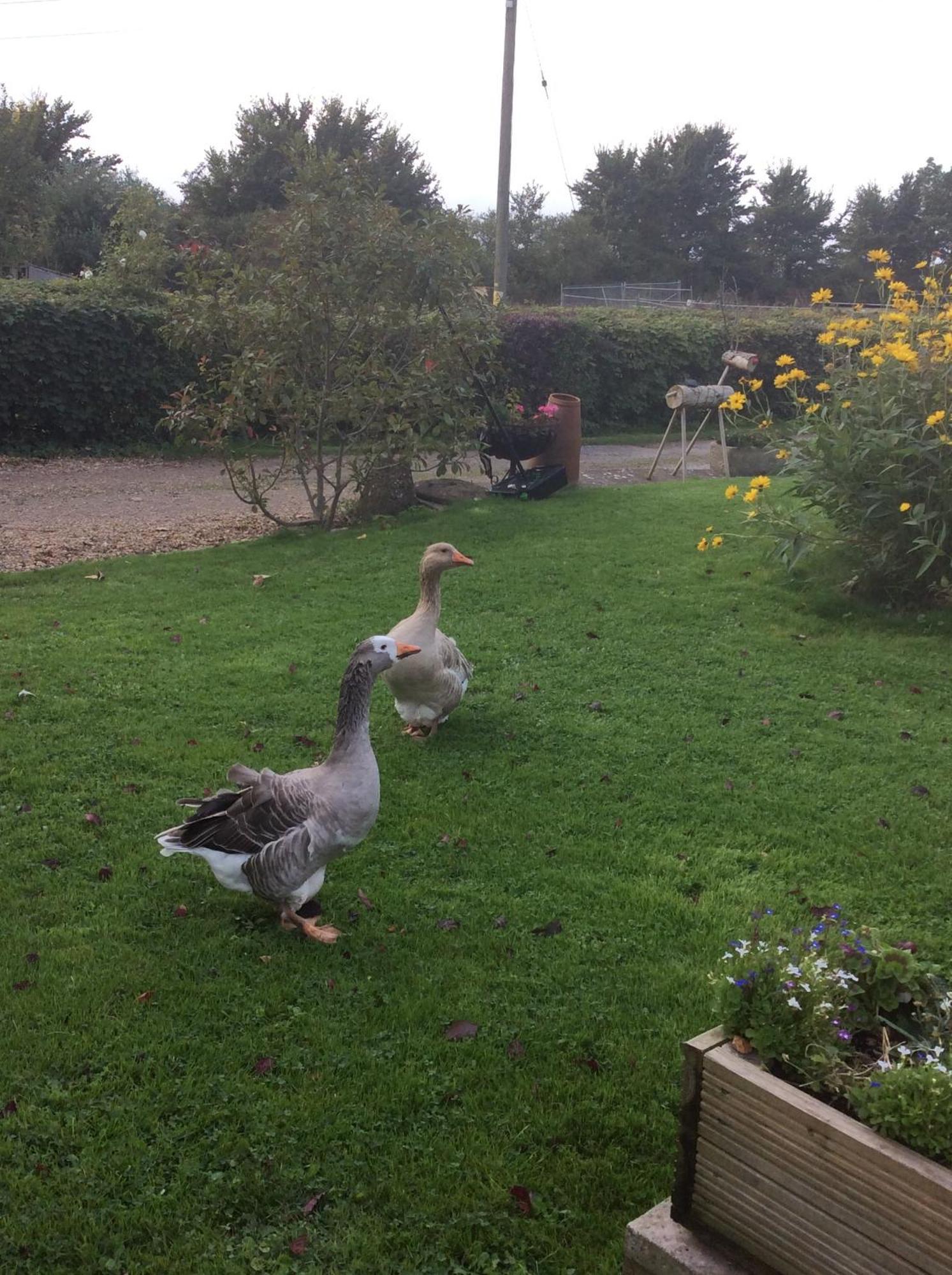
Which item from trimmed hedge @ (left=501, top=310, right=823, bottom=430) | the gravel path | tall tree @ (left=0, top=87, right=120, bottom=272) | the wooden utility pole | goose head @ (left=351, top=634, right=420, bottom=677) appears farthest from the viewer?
tall tree @ (left=0, top=87, right=120, bottom=272)

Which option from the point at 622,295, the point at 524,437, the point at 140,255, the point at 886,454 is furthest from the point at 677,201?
the point at 886,454

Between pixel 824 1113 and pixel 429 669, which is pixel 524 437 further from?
pixel 824 1113

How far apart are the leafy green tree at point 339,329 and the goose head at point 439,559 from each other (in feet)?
16.0

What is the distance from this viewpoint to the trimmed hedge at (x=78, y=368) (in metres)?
14.9

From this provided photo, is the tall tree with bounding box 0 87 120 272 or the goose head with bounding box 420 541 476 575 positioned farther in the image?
the tall tree with bounding box 0 87 120 272

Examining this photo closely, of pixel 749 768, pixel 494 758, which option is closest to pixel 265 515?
pixel 494 758

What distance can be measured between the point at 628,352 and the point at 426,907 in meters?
17.8

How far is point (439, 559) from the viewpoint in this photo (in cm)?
588

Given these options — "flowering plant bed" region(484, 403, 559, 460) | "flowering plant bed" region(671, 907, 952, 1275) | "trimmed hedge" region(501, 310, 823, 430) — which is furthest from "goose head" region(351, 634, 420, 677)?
"trimmed hedge" region(501, 310, 823, 430)

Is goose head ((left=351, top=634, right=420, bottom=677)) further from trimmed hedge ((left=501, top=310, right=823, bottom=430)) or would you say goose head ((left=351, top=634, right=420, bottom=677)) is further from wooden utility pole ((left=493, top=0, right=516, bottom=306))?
wooden utility pole ((left=493, top=0, right=516, bottom=306))

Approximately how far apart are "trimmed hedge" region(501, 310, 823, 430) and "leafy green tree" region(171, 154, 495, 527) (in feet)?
25.3

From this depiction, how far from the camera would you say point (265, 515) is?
10859mm

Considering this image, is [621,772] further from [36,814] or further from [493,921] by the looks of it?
[36,814]

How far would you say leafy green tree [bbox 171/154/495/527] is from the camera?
999 cm
